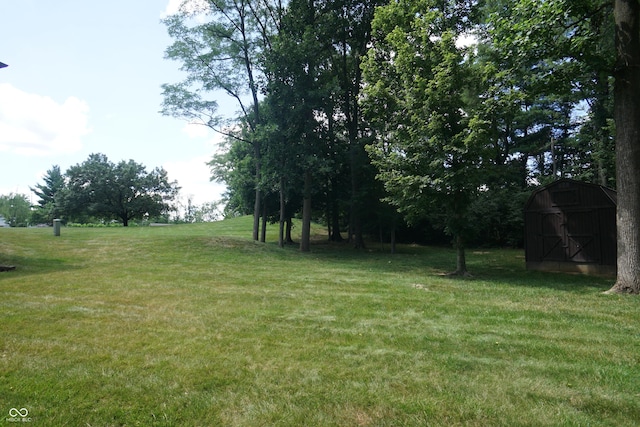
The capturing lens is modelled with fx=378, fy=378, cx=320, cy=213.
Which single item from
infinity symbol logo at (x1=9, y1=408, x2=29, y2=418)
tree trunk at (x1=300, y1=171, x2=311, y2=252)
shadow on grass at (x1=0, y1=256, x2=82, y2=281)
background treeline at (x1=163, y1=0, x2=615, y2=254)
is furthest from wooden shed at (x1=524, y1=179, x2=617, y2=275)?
shadow on grass at (x1=0, y1=256, x2=82, y2=281)

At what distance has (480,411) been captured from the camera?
3055 mm

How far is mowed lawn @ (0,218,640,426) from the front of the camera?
10.1ft

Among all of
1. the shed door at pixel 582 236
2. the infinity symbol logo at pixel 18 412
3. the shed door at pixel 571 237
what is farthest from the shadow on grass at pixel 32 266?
the shed door at pixel 582 236

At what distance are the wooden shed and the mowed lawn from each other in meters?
4.54

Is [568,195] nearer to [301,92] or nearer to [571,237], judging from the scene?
[571,237]

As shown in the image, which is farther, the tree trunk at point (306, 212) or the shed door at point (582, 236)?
the tree trunk at point (306, 212)

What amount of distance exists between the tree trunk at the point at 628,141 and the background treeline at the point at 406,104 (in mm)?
520

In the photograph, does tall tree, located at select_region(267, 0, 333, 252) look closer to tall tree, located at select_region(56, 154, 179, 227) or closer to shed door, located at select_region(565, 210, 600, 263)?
shed door, located at select_region(565, 210, 600, 263)

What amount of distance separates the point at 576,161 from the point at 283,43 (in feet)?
83.5

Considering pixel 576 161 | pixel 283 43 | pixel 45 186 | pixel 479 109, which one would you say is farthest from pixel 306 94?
pixel 45 186

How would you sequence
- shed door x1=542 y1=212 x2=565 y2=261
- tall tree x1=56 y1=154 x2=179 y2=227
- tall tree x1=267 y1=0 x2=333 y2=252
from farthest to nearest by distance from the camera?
tall tree x1=56 y1=154 x2=179 y2=227
tall tree x1=267 y1=0 x2=333 y2=252
shed door x1=542 y1=212 x2=565 y2=261

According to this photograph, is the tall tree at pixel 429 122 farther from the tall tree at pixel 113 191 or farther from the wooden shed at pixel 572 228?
the tall tree at pixel 113 191

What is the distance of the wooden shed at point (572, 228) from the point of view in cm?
1259

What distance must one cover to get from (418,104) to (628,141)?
5.67 metres
